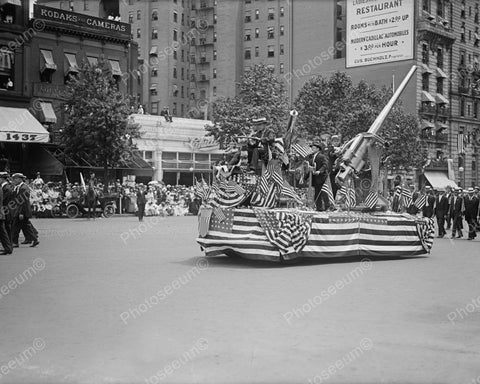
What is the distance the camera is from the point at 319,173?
16062 mm

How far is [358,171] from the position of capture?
1596 cm

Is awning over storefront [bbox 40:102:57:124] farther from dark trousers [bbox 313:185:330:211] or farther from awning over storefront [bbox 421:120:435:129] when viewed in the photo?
awning over storefront [bbox 421:120:435:129]

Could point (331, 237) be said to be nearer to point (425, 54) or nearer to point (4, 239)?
point (4, 239)

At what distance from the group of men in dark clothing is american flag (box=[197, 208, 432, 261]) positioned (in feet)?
18.5

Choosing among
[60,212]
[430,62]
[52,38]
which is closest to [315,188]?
[60,212]

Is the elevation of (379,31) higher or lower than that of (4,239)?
higher

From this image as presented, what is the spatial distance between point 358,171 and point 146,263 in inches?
225

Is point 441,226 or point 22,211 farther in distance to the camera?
point 441,226

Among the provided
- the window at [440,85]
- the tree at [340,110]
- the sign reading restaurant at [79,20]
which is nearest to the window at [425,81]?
the window at [440,85]

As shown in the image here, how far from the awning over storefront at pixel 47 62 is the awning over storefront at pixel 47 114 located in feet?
8.60

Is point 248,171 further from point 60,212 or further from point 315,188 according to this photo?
point 60,212

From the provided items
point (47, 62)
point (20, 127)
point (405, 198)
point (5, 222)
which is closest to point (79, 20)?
point (47, 62)

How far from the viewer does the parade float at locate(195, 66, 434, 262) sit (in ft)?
45.4

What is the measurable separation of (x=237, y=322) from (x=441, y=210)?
18.9 m
